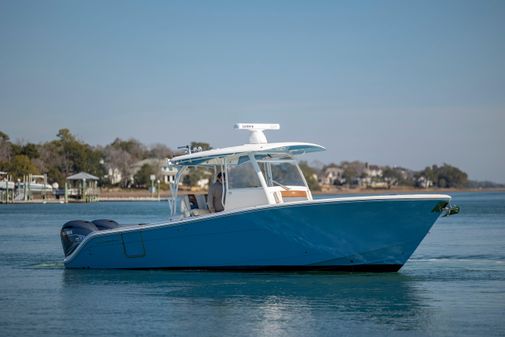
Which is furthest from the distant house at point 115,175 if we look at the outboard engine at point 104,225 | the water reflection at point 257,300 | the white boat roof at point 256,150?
the white boat roof at point 256,150

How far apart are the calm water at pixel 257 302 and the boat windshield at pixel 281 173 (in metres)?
2.14

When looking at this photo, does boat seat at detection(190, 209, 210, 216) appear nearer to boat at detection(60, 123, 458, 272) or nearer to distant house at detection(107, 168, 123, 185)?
boat at detection(60, 123, 458, 272)

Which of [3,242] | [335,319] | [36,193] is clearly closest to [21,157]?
[36,193]

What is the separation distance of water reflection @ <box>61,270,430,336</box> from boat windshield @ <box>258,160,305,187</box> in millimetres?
2126

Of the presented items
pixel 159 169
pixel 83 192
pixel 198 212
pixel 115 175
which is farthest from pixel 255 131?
pixel 115 175

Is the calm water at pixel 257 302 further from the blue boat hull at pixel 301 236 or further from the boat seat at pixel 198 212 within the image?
the boat seat at pixel 198 212

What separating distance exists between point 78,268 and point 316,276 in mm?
6219

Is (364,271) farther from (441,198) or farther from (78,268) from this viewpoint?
(78,268)

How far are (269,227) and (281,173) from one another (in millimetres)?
1852

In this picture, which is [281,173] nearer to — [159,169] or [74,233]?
[74,233]

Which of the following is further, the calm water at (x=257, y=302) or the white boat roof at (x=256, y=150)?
the white boat roof at (x=256, y=150)

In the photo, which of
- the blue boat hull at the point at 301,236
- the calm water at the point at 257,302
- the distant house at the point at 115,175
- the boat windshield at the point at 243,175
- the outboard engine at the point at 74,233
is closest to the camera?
the calm water at the point at 257,302

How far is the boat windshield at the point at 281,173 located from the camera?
70.8 ft

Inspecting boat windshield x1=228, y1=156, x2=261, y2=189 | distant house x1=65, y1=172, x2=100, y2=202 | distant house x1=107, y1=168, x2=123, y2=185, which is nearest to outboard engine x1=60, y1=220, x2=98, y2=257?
boat windshield x1=228, y1=156, x2=261, y2=189
